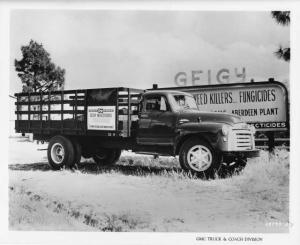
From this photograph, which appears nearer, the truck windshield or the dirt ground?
the dirt ground

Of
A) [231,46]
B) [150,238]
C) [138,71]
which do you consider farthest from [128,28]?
[150,238]

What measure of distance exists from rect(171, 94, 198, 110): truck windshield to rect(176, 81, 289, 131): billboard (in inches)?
5.8

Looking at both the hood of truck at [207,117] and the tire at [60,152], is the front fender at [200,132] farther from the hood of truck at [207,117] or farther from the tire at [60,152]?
the tire at [60,152]

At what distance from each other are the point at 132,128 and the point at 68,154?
4.91ft

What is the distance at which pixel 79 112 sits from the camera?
10125 mm

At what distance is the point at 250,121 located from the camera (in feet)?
31.8

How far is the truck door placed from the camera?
368 inches

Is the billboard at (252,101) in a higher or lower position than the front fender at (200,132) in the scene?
higher

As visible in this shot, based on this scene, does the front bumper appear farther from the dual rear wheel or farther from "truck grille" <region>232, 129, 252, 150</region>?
the dual rear wheel

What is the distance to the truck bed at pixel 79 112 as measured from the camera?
9680 millimetres

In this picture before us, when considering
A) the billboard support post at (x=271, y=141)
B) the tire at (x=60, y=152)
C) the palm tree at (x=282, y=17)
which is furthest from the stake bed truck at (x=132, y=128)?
the palm tree at (x=282, y=17)

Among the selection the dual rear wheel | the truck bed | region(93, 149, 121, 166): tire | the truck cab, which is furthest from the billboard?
the dual rear wheel

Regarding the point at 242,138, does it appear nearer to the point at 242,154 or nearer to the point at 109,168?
the point at 242,154

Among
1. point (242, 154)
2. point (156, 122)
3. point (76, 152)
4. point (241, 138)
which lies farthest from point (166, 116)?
point (76, 152)
